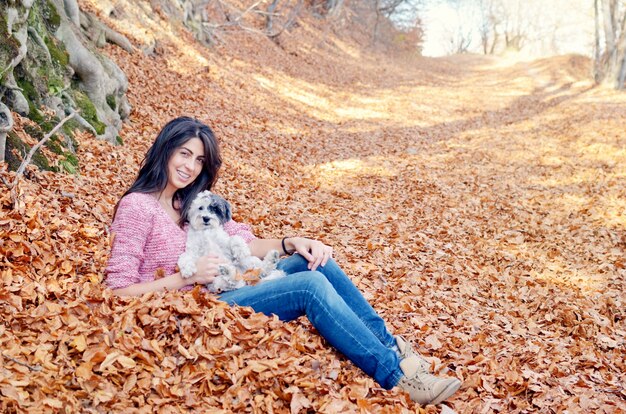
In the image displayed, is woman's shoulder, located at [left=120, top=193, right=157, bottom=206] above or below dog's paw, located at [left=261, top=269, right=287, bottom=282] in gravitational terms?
above

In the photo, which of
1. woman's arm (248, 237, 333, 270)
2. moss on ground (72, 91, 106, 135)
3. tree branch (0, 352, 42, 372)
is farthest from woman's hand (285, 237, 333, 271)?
moss on ground (72, 91, 106, 135)

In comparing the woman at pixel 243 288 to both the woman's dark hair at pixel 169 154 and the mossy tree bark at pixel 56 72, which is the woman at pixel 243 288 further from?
the mossy tree bark at pixel 56 72

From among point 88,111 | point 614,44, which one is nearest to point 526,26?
point 614,44

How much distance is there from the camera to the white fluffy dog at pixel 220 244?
13.3ft

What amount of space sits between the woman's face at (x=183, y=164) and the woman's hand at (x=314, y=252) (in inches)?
41.5

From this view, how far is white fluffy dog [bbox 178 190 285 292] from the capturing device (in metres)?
4.04

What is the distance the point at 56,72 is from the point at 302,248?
5.43 meters

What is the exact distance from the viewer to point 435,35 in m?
83.9

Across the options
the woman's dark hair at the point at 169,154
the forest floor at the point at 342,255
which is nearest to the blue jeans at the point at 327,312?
the forest floor at the point at 342,255

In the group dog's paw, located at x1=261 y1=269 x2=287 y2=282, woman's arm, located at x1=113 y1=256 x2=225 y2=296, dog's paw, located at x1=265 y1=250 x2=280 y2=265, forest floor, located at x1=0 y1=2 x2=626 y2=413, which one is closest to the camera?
forest floor, located at x1=0 y1=2 x2=626 y2=413

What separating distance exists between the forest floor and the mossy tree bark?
48 cm

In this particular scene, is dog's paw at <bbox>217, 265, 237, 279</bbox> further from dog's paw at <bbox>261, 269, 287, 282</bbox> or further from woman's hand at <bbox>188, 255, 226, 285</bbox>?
dog's paw at <bbox>261, 269, 287, 282</bbox>

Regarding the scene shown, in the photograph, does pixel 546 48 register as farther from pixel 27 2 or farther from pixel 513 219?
pixel 27 2

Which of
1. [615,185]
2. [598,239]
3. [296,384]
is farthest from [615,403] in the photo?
[615,185]
